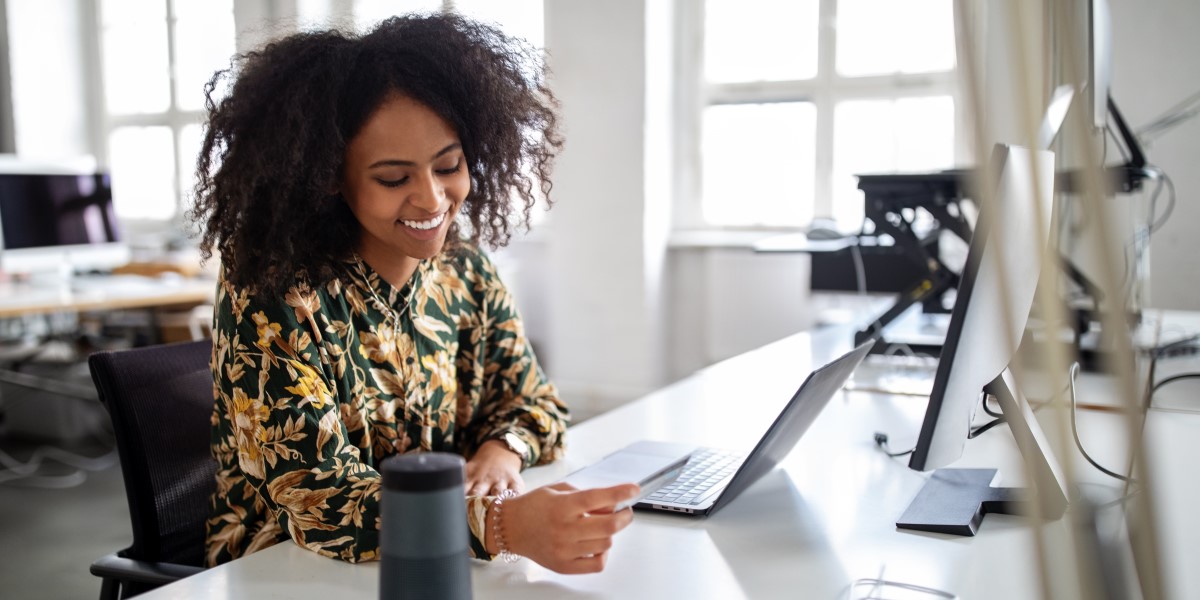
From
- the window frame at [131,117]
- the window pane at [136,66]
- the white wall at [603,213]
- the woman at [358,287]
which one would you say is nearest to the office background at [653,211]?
the white wall at [603,213]

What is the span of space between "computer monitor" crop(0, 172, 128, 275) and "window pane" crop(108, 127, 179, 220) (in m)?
2.47

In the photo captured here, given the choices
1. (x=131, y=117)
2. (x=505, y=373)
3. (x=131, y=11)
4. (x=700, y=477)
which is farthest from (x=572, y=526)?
(x=131, y=11)

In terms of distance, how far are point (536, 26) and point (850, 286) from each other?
2.96 meters

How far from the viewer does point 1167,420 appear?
1.43 metres

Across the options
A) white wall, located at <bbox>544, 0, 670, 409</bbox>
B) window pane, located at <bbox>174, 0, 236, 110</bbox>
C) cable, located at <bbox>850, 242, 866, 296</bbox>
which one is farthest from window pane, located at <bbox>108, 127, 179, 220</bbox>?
cable, located at <bbox>850, 242, 866, 296</bbox>

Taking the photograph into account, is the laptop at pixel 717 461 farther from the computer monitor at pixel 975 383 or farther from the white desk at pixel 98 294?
the white desk at pixel 98 294

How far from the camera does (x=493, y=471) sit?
118 cm

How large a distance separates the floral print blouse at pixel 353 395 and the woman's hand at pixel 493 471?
0.04m

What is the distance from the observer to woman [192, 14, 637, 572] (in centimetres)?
94

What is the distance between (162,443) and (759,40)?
3.80 metres

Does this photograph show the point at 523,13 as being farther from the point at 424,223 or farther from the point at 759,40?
the point at 424,223

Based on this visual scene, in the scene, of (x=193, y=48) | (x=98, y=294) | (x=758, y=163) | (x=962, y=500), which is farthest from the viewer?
(x=193, y=48)

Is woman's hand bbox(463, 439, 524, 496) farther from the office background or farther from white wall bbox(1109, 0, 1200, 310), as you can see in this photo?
the office background

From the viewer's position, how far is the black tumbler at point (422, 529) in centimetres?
60
